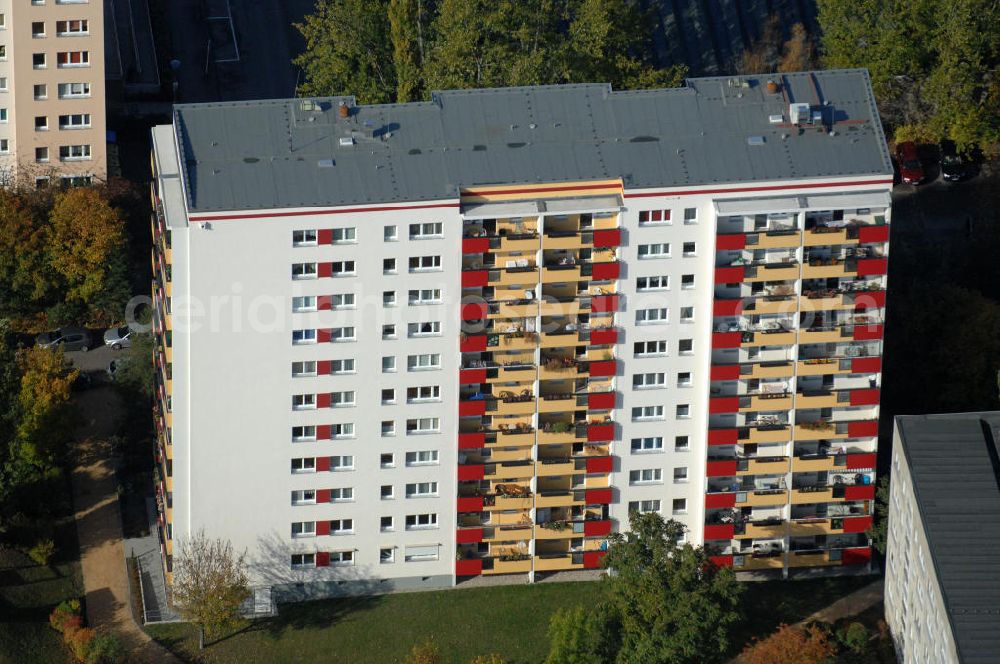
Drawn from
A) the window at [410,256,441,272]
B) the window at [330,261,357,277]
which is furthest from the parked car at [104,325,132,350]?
the window at [410,256,441,272]

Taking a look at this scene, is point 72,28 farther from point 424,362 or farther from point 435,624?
point 435,624

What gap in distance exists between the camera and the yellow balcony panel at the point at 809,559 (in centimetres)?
16062

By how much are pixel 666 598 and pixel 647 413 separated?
13566 mm

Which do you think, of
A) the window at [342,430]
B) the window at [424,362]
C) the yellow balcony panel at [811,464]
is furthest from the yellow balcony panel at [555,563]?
the window at [424,362]

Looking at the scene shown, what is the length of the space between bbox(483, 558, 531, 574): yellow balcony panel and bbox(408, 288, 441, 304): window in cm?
1921

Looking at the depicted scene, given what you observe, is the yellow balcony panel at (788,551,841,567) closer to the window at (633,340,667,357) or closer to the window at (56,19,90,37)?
the window at (633,340,667,357)

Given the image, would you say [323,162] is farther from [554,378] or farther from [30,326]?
[30,326]

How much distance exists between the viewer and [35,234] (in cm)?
17538

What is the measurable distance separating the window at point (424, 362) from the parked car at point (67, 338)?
3492 cm

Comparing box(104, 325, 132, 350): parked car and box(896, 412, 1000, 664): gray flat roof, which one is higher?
box(104, 325, 132, 350): parked car

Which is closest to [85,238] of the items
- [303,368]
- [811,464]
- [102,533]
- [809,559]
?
[102,533]

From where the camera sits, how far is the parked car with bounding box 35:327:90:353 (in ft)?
580

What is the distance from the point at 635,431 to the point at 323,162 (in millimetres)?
26459

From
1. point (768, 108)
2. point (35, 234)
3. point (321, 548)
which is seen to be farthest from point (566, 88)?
point (35, 234)
